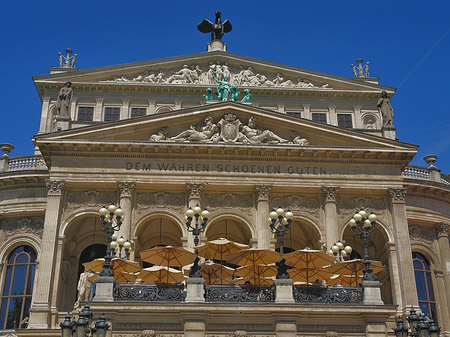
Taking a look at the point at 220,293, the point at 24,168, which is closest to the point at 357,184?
the point at 220,293

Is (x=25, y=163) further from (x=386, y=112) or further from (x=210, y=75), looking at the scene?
(x=386, y=112)

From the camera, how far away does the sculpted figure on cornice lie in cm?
3594

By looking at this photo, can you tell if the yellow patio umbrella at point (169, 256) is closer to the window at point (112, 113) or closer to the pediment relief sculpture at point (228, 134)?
the pediment relief sculpture at point (228, 134)

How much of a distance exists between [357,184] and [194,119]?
9.68m

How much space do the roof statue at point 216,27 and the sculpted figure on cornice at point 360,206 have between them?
19646mm

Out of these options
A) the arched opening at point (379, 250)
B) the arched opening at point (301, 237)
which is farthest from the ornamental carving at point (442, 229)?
the arched opening at point (301, 237)

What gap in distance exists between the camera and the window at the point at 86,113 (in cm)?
4381

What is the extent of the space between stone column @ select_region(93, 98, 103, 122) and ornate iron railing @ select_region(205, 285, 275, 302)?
21.8m

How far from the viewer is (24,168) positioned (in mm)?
40188

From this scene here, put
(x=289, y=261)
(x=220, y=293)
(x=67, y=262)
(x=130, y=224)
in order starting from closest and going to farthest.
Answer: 1. (x=220, y=293)
2. (x=289, y=261)
3. (x=130, y=224)
4. (x=67, y=262)

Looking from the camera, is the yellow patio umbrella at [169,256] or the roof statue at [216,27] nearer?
the yellow patio umbrella at [169,256]

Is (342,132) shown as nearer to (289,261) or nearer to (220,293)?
(289,261)

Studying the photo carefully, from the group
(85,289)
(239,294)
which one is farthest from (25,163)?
(239,294)

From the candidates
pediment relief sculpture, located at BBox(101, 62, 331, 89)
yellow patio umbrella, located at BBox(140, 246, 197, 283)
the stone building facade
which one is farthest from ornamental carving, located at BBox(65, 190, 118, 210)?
pediment relief sculpture, located at BBox(101, 62, 331, 89)
